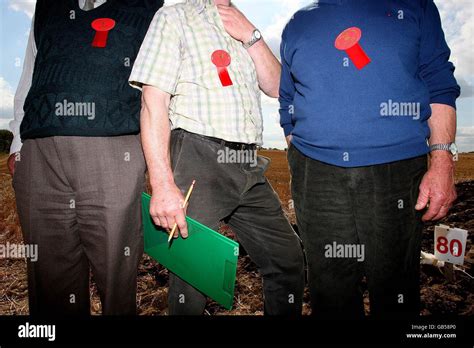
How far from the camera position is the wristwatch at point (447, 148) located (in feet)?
4.56

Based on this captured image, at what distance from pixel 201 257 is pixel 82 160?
667 millimetres

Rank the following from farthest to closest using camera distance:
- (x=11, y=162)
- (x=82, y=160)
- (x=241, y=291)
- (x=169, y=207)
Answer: (x=241, y=291), (x=11, y=162), (x=82, y=160), (x=169, y=207)

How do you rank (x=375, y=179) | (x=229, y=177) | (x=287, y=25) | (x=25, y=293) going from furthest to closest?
1. (x=25, y=293)
2. (x=287, y=25)
3. (x=229, y=177)
4. (x=375, y=179)

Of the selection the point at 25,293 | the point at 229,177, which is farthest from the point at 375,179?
the point at 25,293

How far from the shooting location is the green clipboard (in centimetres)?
126

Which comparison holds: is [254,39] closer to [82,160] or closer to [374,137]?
[374,137]

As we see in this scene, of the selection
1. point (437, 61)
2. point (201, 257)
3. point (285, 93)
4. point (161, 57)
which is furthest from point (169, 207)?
point (437, 61)

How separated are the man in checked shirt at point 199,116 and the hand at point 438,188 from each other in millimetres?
708

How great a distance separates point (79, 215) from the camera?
1.45 metres

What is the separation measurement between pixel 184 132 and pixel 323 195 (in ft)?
2.22

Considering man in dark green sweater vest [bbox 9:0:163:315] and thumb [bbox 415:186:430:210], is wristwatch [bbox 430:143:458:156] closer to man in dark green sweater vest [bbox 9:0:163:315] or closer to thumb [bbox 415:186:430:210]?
thumb [bbox 415:186:430:210]

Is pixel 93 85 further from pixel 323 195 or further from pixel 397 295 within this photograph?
pixel 397 295

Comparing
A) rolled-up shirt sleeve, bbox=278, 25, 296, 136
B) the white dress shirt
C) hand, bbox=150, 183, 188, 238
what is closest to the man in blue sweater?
rolled-up shirt sleeve, bbox=278, 25, 296, 136

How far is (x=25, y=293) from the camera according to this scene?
2.80 meters
